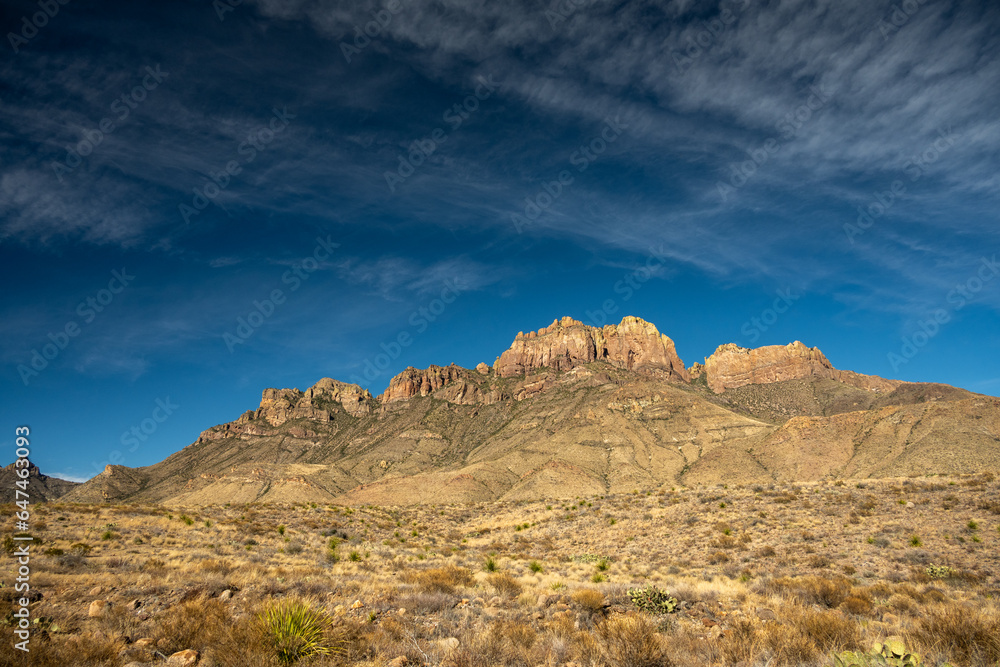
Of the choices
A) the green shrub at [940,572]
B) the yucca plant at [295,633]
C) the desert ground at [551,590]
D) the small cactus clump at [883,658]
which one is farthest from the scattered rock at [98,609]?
the green shrub at [940,572]

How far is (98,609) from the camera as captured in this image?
8.44 m

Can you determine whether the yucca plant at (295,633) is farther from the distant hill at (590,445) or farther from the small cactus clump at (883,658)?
the distant hill at (590,445)

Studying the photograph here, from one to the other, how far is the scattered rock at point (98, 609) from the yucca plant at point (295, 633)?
153 inches

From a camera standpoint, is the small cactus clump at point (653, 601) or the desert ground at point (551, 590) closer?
the desert ground at point (551, 590)

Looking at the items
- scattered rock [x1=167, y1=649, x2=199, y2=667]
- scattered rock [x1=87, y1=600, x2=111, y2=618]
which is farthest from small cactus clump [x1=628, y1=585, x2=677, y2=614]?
scattered rock [x1=87, y1=600, x2=111, y2=618]

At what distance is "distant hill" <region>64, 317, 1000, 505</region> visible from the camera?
7619cm

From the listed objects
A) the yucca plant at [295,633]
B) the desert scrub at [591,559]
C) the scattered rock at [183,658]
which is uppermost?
the desert scrub at [591,559]

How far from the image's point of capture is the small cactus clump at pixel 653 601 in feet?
33.4

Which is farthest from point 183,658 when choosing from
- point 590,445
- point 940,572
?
point 590,445

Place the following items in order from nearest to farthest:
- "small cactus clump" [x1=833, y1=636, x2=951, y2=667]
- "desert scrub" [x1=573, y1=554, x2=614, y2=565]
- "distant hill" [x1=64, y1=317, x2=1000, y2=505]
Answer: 1. "small cactus clump" [x1=833, y1=636, x2=951, y2=667]
2. "desert scrub" [x1=573, y1=554, x2=614, y2=565]
3. "distant hill" [x1=64, y1=317, x2=1000, y2=505]

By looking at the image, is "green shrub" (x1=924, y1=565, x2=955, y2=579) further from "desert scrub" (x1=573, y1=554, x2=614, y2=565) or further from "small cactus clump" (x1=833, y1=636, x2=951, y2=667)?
"desert scrub" (x1=573, y1=554, x2=614, y2=565)

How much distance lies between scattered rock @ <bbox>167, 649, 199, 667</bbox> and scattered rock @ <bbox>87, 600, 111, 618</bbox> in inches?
117

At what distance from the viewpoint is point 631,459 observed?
9875 centimetres

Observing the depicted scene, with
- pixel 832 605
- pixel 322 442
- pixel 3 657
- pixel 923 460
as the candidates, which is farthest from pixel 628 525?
pixel 322 442
